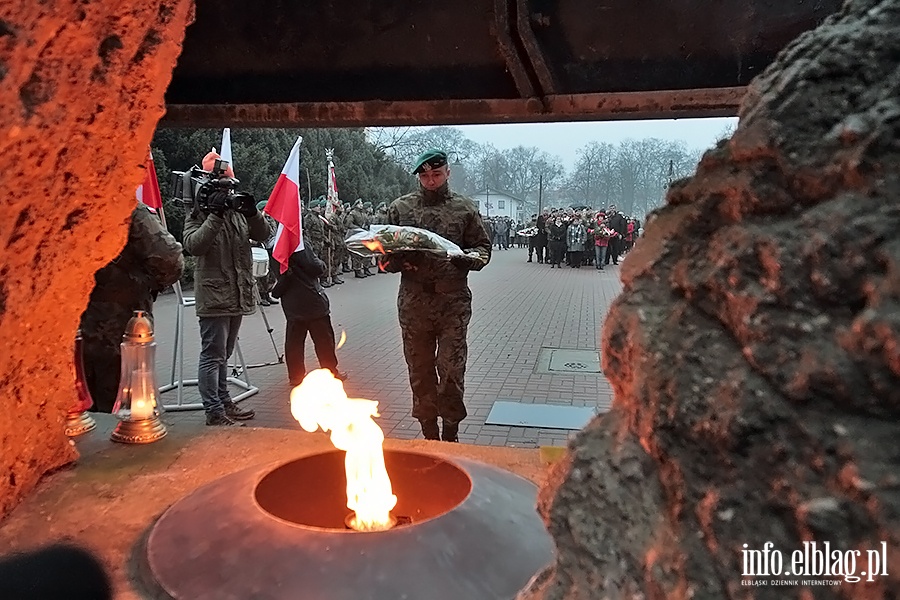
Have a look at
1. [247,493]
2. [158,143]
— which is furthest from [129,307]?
[158,143]

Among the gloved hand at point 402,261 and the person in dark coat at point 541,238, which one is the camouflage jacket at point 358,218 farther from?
the gloved hand at point 402,261

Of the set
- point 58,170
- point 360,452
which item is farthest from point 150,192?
point 360,452

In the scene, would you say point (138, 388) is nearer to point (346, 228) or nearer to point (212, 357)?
point (212, 357)

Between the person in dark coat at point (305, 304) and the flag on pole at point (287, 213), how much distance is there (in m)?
0.13

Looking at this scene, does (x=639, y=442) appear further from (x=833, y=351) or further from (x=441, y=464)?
(x=441, y=464)

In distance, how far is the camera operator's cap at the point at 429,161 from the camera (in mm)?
4527

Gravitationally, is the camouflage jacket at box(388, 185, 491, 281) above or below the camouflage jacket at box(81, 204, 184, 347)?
above

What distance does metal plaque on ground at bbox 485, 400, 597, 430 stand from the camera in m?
5.45

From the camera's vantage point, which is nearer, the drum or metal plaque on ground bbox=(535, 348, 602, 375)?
metal plaque on ground bbox=(535, 348, 602, 375)

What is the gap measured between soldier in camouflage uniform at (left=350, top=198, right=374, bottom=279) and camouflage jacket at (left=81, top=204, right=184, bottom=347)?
13478 millimetres

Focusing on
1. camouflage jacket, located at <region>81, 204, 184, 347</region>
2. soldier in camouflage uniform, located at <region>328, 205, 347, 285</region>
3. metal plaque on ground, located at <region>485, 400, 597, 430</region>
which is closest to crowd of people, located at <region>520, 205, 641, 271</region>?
soldier in camouflage uniform, located at <region>328, 205, 347, 285</region>

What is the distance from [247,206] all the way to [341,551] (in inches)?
152

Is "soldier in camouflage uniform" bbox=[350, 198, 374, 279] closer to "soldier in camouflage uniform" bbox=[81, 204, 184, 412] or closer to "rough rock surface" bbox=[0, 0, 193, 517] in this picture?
"soldier in camouflage uniform" bbox=[81, 204, 184, 412]

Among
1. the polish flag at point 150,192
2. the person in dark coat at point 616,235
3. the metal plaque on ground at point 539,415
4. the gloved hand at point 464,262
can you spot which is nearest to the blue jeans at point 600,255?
the person in dark coat at point 616,235
